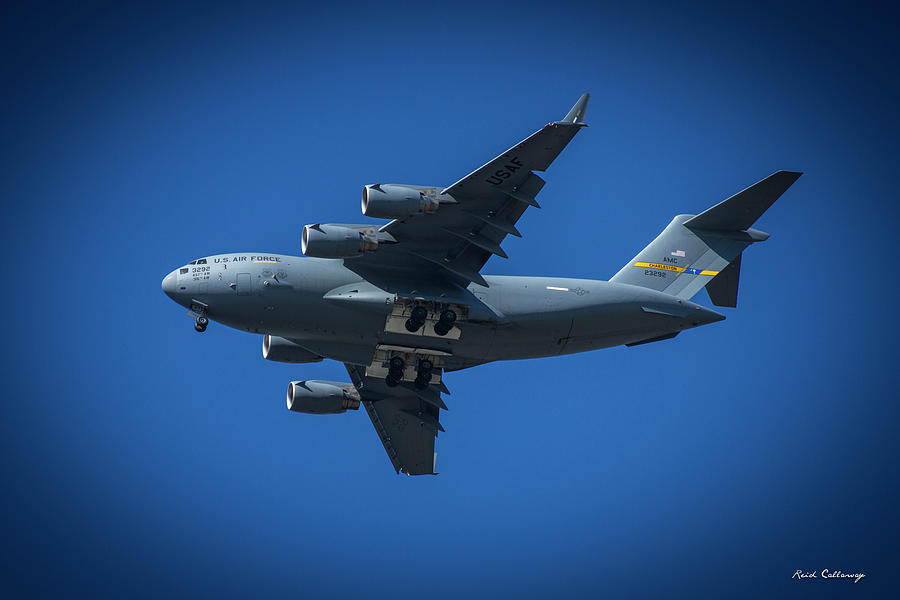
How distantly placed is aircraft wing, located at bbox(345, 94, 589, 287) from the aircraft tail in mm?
4071

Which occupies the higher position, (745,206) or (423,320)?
(745,206)

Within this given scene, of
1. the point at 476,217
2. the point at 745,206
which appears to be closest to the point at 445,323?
the point at 476,217

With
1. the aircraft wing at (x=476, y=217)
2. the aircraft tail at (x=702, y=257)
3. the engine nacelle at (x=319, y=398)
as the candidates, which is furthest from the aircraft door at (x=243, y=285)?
the aircraft tail at (x=702, y=257)

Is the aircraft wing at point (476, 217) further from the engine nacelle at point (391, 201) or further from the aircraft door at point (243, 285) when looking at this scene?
the aircraft door at point (243, 285)

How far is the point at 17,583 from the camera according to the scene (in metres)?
28.7

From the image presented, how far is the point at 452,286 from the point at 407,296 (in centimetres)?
94

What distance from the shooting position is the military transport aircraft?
16609 mm

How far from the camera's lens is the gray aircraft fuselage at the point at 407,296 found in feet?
56.9

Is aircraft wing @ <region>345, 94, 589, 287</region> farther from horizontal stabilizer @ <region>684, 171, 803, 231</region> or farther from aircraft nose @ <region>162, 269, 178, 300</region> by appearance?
horizontal stabilizer @ <region>684, 171, 803, 231</region>

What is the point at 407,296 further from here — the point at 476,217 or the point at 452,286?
the point at 476,217

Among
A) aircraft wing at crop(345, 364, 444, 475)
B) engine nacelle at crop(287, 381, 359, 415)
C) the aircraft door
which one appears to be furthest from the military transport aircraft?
aircraft wing at crop(345, 364, 444, 475)

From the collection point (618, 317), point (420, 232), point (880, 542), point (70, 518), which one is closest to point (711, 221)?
point (618, 317)

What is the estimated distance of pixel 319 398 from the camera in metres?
21.7

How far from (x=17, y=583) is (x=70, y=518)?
4.61 meters
